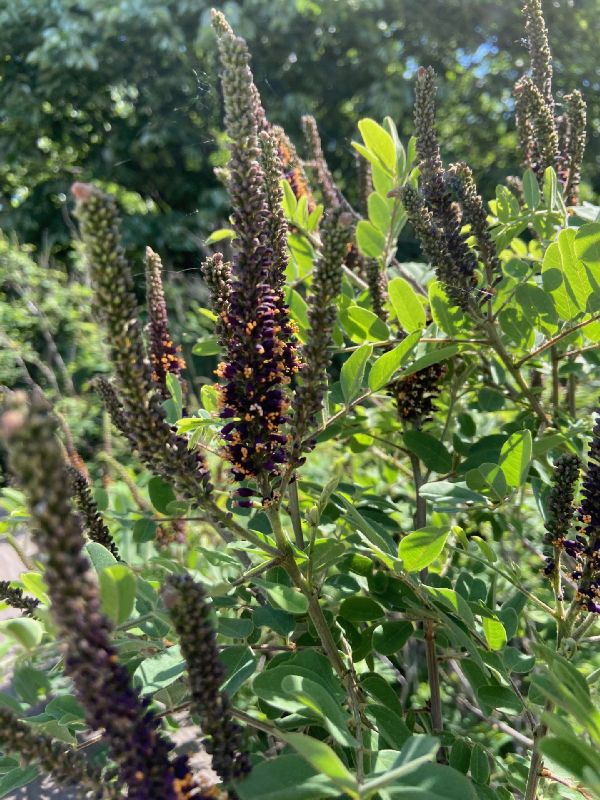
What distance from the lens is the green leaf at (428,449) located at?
3.53ft

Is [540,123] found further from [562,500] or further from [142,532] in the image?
[142,532]

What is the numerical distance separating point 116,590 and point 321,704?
230mm

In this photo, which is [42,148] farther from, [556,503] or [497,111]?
[556,503]

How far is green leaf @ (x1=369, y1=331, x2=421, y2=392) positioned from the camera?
0.85m

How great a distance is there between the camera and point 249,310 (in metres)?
0.64

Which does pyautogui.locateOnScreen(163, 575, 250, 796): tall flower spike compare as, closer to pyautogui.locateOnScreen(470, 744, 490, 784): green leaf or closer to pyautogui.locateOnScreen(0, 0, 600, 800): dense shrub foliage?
pyautogui.locateOnScreen(0, 0, 600, 800): dense shrub foliage

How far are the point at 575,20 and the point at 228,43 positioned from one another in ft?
28.5

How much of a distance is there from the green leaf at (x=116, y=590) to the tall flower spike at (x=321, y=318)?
0.22 meters

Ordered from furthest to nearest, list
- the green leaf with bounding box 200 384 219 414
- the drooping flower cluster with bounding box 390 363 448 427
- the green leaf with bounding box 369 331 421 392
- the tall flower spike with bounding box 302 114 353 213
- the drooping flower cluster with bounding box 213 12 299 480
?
1. the tall flower spike with bounding box 302 114 353 213
2. the drooping flower cluster with bounding box 390 363 448 427
3. the green leaf with bounding box 200 384 219 414
4. the green leaf with bounding box 369 331 421 392
5. the drooping flower cluster with bounding box 213 12 299 480

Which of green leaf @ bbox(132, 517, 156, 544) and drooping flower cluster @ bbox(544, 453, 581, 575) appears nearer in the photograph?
drooping flower cluster @ bbox(544, 453, 581, 575)

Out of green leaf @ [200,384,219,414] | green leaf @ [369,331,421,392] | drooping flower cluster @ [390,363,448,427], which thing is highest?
green leaf @ [200,384,219,414]

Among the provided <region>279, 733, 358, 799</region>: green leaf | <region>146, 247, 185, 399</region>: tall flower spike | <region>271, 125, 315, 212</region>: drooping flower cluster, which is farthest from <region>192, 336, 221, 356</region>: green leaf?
<region>279, 733, 358, 799</region>: green leaf

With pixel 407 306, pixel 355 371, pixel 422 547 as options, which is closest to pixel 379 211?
pixel 407 306

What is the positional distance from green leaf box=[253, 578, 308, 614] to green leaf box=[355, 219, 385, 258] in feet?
2.29
